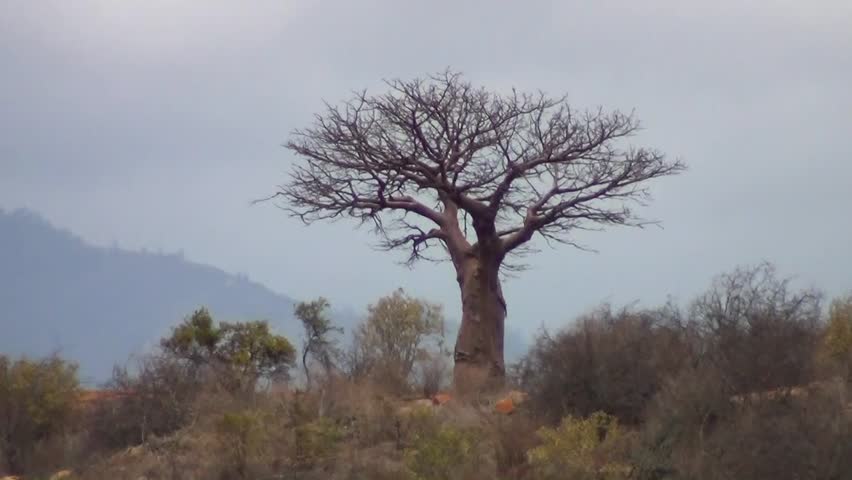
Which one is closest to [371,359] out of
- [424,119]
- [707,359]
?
[424,119]

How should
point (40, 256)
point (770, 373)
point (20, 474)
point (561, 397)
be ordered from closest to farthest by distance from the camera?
point (770, 373) < point (561, 397) < point (20, 474) < point (40, 256)

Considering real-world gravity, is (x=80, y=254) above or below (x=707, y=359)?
above

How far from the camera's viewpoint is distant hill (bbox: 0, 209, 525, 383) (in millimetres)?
125812

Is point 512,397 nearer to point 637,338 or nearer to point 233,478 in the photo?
point 637,338

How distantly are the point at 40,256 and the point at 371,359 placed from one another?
5969 inches

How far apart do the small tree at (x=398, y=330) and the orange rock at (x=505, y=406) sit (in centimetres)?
831

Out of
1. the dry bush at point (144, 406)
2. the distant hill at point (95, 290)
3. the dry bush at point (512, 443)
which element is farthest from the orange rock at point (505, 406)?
the distant hill at point (95, 290)

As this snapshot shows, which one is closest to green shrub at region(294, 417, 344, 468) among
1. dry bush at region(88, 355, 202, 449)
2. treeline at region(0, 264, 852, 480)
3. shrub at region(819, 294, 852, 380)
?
treeline at region(0, 264, 852, 480)

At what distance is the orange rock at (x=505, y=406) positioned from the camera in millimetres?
17359

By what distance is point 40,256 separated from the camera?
16788 centimetres

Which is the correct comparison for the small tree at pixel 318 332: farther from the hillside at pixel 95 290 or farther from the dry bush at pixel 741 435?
the hillside at pixel 95 290

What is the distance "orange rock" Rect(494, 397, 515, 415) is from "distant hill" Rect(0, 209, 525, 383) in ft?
299

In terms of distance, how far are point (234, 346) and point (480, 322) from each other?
24.3ft

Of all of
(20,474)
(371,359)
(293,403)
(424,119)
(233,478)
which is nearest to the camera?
(233,478)
